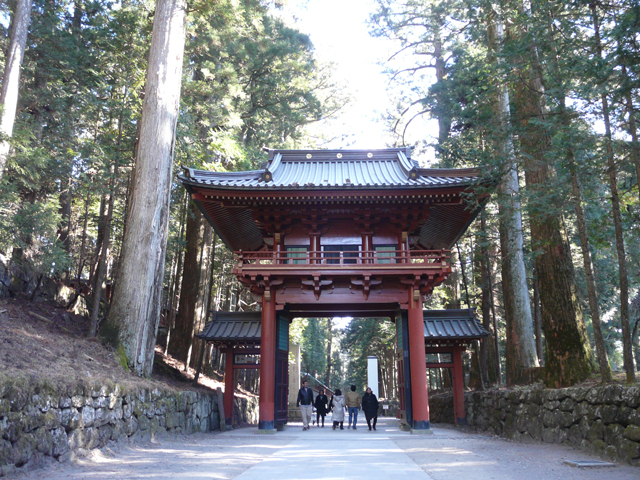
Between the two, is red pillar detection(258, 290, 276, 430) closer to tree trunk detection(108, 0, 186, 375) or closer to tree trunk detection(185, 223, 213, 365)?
tree trunk detection(108, 0, 186, 375)

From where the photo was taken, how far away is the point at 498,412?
10758mm

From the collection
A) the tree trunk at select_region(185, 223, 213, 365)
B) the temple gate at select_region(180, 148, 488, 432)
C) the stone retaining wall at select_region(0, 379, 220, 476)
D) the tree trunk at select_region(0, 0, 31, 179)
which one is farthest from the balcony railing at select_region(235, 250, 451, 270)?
the tree trunk at select_region(0, 0, 31, 179)

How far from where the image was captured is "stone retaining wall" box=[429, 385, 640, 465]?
5.76 metres

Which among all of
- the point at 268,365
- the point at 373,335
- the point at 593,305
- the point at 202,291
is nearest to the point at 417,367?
the point at 268,365

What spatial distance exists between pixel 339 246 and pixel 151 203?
16.4 feet

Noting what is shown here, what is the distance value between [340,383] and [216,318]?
179 feet

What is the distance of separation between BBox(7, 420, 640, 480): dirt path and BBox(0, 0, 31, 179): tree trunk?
7202mm

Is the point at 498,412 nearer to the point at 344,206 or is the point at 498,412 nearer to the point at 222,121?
the point at 344,206

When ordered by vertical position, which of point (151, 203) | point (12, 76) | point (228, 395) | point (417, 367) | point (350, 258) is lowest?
point (228, 395)

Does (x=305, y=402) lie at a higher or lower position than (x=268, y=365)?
lower

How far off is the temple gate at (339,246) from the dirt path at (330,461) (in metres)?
2.69

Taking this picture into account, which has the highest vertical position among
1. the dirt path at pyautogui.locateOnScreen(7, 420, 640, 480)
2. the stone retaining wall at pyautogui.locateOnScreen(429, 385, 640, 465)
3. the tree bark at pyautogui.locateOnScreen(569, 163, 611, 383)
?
the tree bark at pyautogui.locateOnScreen(569, 163, 611, 383)

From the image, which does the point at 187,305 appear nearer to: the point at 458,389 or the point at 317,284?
the point at 317,284

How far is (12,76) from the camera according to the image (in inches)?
418
